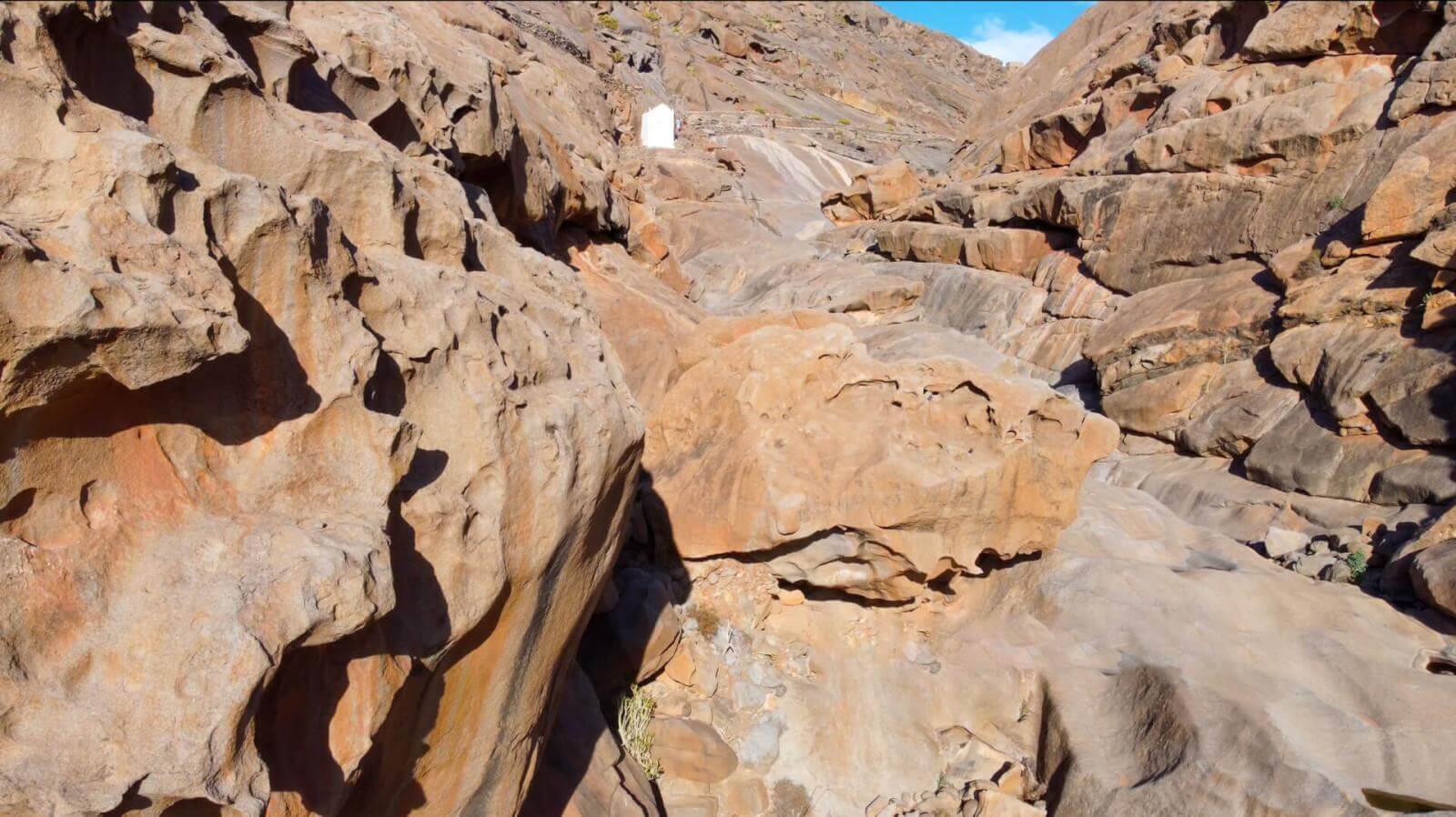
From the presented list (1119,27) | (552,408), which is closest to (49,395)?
(552,408)

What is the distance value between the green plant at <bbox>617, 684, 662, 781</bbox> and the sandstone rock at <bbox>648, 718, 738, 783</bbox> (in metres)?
0.06

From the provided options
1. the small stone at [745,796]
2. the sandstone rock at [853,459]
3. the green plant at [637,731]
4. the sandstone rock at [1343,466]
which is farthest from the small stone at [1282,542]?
the green plant at [637,731]

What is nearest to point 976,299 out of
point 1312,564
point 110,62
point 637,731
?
point 1312,564

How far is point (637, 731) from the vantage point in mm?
6207

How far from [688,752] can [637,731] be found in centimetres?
41

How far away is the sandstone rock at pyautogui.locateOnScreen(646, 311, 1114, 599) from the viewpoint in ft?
22.7

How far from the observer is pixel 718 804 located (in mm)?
6246

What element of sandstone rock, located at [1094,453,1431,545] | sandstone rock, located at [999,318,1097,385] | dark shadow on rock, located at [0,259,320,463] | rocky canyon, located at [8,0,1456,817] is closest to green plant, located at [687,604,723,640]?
rocky canyon, located at [8,0,1456,817]

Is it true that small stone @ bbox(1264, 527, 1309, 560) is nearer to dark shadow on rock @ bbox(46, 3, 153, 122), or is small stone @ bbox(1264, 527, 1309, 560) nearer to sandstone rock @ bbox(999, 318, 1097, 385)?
sandstone rock @ bbox(999, 318, 1097, 385)

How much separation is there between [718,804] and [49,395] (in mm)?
5122

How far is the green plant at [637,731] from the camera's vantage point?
6098 millimetres

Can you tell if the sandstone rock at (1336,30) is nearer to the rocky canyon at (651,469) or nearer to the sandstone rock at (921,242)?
the rocky canyon at (651,469)

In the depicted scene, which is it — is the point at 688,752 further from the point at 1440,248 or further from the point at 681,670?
the point at 1440,248

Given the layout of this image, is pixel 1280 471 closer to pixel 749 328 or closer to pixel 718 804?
pixel 749 328
